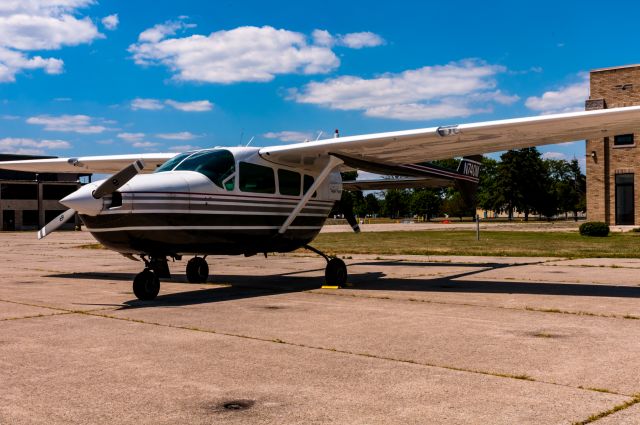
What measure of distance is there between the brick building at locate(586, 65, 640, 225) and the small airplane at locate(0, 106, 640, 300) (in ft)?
112

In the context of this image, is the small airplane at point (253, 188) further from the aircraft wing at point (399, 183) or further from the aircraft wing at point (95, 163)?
the aircraft wing at point (399, 183)

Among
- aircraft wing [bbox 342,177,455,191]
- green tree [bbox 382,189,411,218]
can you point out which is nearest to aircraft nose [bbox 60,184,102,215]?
aircraft wing [bbox 342,177,455,191]

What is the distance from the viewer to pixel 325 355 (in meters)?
6.03

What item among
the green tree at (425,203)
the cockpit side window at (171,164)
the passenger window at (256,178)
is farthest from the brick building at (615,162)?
the green tree at (425,203)

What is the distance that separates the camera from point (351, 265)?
18.5m

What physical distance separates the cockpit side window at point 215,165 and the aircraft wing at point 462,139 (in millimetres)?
1008

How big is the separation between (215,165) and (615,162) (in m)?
40.5

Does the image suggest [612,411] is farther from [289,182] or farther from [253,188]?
[289,182]

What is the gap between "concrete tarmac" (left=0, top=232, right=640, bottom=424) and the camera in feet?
14.0

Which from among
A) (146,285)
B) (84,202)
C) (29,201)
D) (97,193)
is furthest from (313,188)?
(29,201)

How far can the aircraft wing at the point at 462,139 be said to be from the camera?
34.8 ft

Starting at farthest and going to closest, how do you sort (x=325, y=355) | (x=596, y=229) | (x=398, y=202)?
(x=398, y=202) → (x=596, y=229) → (x=325, y=355)

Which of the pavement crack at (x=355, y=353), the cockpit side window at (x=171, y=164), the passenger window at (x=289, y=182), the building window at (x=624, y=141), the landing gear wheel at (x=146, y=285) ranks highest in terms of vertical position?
the building window at (x=624, y=141)

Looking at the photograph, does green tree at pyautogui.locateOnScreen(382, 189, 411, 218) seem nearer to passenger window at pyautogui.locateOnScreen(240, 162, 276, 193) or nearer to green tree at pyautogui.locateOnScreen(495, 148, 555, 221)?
green tree at pyautogui.locateOnScreen(495, 148, 555, 221)
